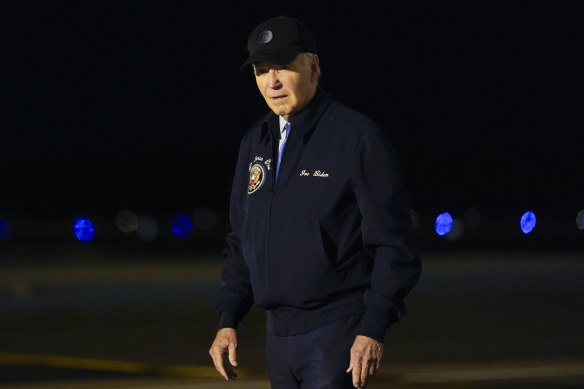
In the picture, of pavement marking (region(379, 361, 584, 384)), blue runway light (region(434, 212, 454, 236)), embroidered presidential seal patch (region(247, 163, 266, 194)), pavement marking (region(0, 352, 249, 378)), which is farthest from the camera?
blue runway light (region(434, 212, 454, 236))

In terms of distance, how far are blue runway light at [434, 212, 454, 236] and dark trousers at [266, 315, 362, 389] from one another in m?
31.0

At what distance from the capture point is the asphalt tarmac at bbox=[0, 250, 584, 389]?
955 centimetres

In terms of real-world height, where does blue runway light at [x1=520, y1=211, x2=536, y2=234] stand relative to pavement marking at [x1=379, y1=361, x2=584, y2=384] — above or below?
below

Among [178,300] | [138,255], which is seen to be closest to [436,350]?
[178,300]

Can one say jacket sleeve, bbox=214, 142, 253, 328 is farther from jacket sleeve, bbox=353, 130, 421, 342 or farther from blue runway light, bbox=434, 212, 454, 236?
blue runway light, bbox=434, 212, 454, 236

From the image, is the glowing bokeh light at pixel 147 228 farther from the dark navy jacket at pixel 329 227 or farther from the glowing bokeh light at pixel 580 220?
the dark navy jacket at pixel 329 227

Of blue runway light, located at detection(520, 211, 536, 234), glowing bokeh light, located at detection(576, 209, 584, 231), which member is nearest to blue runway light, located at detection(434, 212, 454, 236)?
blue runway light, located at detection(520, 211, 536, 234)

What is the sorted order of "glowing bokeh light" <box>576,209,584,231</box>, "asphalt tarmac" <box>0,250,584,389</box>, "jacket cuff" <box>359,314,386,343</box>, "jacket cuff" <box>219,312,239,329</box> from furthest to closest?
1. "glowing bokeh light" <box>576,209,584,231</box>
2. "asphalt tarmac" <box>0,250,584,389</box>
3. "jacket cuff" <box>219,312,239,329</box>
4. "jacket cuff" <box>359,314,386,343</box>

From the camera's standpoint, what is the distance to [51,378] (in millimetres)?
9617

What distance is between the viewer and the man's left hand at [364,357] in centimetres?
401

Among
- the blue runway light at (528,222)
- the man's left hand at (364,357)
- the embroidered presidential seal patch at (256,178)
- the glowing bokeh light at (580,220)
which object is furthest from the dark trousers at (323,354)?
the glowing bokeh light at (580,220)

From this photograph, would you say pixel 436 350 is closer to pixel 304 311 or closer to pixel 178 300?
pixel 178 300

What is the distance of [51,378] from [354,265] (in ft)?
19.5

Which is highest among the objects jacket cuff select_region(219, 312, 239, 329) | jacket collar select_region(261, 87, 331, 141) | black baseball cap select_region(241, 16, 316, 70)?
black baseball cap select_region(241, 16, 316, 70)
